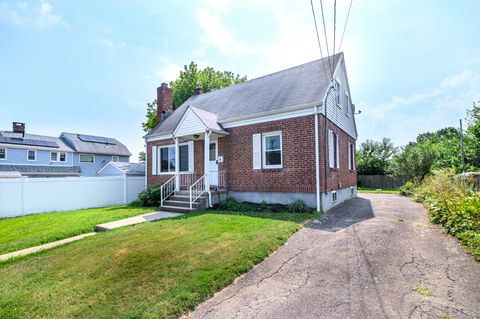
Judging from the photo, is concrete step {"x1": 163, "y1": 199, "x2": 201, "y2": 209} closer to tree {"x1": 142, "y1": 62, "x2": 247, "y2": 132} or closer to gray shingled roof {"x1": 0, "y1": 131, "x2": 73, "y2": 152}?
tree {"x1": 142, "y1": 62, "x2": 247, "y2": 132}

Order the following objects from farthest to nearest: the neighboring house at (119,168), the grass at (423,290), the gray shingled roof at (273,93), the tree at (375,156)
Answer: the tree at (375,156)
the neighboring house at (119,168)
the gray shingled roof at (273,93)
the grass at (423,290)

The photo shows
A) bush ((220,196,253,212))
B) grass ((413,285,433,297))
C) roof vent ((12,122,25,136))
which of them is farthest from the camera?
roof vent ((12,122,25,136))

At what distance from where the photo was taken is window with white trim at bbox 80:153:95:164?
103 ft

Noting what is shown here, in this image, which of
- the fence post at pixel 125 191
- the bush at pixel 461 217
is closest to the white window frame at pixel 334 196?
the bush at pixel 461 217

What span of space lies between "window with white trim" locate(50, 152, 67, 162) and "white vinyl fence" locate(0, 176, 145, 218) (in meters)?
20.4

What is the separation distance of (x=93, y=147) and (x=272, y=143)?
31147 millimetres

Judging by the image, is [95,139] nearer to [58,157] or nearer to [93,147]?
[93,147]

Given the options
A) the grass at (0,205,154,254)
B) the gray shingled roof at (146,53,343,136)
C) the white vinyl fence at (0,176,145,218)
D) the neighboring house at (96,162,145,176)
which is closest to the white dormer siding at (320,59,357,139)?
the gray shingled roof at (146,53,343,136)

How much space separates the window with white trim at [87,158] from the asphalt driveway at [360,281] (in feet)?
112

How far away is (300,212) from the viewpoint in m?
8.66

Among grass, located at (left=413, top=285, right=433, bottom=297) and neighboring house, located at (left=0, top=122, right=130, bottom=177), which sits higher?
neighboring house, located at (left=0, top=122, right=130, bottom=177)

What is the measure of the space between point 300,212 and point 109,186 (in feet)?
37.8

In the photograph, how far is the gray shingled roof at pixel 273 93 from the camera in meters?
9.91

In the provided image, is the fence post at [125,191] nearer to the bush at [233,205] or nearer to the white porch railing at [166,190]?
the white porch railing at [166,190]
